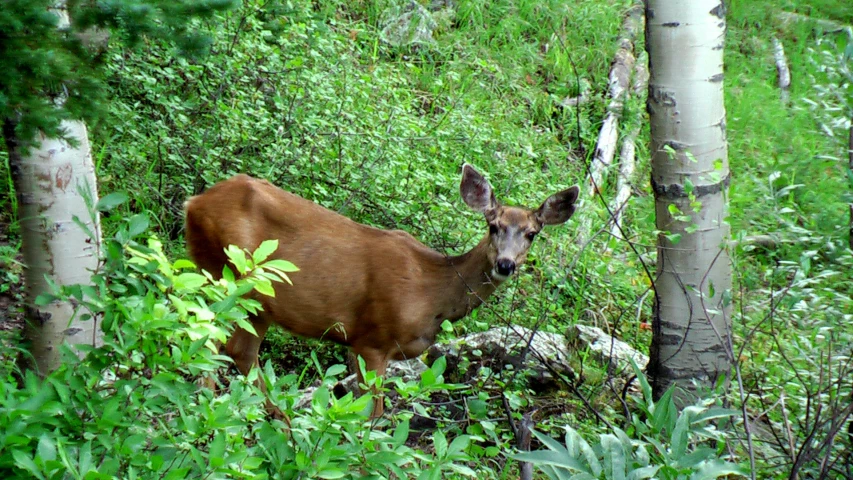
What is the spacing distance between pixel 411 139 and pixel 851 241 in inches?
158

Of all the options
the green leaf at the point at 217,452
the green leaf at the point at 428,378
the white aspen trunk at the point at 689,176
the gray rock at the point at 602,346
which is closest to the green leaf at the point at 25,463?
the green leaf at the point at 217,452

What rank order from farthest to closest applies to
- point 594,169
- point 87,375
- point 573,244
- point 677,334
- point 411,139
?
point 594,169 < point 411,139 < point 573,244 < point 677,334 < point 87,375

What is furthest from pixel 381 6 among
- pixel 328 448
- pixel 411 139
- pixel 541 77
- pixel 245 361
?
pixel 328 448

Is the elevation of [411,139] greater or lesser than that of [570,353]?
greater

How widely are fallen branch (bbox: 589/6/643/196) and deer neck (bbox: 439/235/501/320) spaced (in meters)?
1.60

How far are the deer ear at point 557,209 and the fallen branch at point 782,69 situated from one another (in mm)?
5174

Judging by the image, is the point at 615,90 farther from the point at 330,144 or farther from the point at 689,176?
the point at 689,176

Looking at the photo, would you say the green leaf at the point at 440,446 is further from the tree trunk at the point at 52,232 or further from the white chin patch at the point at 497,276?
the white chin patch at the point at 497,276

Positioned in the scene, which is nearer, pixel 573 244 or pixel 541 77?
pixel 573 244

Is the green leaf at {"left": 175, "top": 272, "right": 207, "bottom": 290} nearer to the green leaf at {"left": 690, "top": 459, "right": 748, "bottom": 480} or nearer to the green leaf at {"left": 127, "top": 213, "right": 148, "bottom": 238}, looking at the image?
the green leaf at {"left": 127, "top": 213, "right": 148, "bottom": 238}

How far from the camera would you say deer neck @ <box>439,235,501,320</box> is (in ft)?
17.5

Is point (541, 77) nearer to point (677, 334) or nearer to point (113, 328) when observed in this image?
point (677, 334)

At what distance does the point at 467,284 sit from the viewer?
5.34 m

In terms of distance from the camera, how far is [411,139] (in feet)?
23.2
